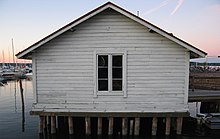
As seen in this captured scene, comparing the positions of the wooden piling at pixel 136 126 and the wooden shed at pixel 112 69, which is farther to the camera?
the wooden piling at pixel 136 126

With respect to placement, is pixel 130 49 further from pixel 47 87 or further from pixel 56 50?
pixel 47 87

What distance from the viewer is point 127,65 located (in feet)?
30.8

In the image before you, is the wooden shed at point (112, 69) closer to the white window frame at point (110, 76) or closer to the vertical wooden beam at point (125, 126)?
the white window frame at point (110, 76)

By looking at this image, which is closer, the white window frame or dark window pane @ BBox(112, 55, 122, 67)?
the white window frame

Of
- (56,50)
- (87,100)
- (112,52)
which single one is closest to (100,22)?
(112,52)

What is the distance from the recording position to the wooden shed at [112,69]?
30.6 feet

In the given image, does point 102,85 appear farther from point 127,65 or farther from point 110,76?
point 127,65

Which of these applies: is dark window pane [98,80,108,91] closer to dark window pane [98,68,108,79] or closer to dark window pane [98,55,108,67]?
dark window pane [98,68,108,79]

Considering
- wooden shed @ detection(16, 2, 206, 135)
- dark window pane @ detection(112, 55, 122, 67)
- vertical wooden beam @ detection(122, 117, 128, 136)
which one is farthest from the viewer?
vertical wooden beam @ detection(122, 117, 128, 136)

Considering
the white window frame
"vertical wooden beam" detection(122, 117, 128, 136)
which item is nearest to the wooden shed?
the white window frame

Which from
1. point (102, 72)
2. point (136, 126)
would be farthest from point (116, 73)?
point (136, 126)

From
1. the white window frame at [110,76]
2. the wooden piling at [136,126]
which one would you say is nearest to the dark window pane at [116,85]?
the white window frame at [110,76]

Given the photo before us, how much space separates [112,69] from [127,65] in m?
0.77

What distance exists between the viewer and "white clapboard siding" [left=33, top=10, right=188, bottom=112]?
9.34 meters
